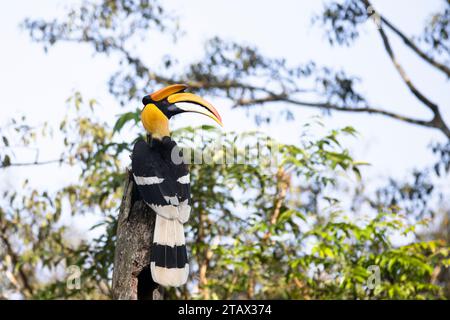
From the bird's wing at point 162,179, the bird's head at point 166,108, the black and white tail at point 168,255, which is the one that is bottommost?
the black and white tail at point 168,255

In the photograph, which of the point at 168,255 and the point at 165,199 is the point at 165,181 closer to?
the point at 165,199

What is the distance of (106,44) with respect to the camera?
25.2 feet

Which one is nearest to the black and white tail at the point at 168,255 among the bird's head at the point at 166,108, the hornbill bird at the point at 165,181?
the hornbill bird at the point at 165,181

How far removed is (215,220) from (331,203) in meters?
0.81

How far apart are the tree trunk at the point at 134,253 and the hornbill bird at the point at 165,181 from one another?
6cm

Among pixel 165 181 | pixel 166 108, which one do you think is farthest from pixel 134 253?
pixel 166 108

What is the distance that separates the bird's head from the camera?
11.6 feet

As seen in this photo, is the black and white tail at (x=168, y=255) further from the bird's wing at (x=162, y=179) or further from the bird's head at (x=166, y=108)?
the bird's head at (x=166, y=108)

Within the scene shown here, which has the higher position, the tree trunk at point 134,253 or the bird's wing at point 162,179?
the bird's wing at point 162,179

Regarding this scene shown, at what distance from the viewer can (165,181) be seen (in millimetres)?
3250

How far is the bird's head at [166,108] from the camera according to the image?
3.52 meters

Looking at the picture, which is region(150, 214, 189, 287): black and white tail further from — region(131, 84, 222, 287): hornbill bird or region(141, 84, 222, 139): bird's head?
region(141, 84, 222, 139): bird's head

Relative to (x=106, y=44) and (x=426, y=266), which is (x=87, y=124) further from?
(x=426, y=266)
